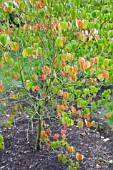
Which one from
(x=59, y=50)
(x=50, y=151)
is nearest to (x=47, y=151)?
(x=50, y=151)

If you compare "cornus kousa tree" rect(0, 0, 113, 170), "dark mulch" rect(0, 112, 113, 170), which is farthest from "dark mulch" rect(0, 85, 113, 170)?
"cornus kousa tree" rect(0, 0, 113, 170)

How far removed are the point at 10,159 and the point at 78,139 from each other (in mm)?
916

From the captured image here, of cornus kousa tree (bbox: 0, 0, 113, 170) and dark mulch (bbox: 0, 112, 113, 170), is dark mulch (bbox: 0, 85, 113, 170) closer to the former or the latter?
dark mulch (bbox: 0, 112, 113, 170)

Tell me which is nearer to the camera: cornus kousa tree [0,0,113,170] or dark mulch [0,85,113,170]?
cornus kousa tree [0,0,113,170]

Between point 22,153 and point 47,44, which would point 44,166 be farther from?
point 47,44

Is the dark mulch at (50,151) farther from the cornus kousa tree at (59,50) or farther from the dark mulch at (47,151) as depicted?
the cornus kousa tree at (59,50)

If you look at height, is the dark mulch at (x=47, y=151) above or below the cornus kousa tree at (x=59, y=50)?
below

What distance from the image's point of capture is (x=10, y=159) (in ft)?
11.1

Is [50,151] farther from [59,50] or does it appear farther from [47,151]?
[59,50]

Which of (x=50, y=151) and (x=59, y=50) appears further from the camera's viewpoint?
(x=50, y=151)

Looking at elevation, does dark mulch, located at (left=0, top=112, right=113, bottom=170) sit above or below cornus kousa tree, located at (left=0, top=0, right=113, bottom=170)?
below

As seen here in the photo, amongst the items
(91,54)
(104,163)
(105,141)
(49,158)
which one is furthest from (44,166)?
(91,54)

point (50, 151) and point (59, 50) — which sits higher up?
point (59, 50)

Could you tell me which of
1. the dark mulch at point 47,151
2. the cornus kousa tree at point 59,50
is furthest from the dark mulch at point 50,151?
the cornus kousa tree at point 59,50
